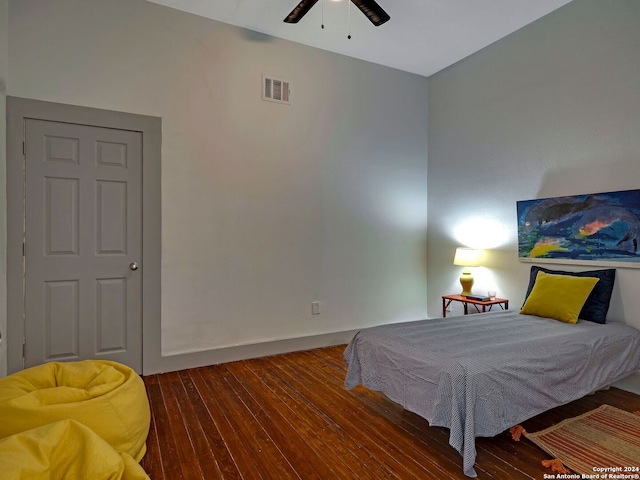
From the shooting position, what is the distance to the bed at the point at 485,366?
195 centimetres

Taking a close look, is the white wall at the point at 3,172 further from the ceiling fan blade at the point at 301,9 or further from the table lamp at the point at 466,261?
the table lamp at the point at 466,261

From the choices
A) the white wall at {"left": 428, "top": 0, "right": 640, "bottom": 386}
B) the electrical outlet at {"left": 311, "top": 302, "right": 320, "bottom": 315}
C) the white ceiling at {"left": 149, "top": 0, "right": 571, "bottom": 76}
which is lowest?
the electrical outlet at {"left": 311, "top": 302, "right": 320, "bottom": 315}

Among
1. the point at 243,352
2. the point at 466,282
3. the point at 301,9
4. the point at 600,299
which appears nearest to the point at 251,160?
the point at 301,9

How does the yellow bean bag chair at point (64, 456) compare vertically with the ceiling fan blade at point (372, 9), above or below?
below

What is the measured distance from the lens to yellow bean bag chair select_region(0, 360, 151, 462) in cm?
181

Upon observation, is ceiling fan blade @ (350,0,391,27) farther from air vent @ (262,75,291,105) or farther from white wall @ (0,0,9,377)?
white wall @ (0,0,9,377)

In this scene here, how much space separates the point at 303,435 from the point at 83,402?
122cm

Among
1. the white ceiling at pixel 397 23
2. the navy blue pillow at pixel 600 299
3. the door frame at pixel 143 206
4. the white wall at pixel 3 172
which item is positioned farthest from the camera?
the white ceiling at pixel 397 23

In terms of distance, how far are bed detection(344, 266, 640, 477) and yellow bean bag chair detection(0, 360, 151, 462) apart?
1.39 metres

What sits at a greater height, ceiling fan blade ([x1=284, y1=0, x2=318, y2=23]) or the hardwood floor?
ceiling fan blade ([x1=284, y1=0, x2=318, y2=23])

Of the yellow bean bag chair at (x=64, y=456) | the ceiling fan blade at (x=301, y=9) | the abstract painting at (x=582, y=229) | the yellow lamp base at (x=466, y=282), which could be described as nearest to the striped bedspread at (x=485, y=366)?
the abstract painting at (x=582, y=229)

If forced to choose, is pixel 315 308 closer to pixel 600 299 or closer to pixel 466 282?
pixel 466 282

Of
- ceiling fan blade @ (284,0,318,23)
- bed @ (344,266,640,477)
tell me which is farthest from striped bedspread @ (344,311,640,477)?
ceiling fan blade @ (284,0,318,23)

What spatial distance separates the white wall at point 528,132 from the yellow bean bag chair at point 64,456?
3.57m
